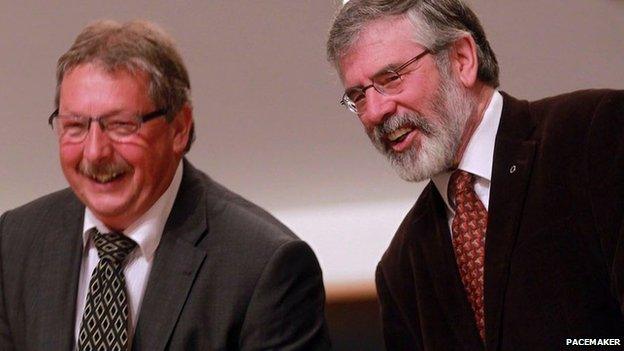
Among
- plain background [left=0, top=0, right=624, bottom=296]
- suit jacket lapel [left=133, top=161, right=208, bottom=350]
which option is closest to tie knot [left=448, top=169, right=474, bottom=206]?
suit jacket lapel [left=133, top=161, right=208, bottom=350]

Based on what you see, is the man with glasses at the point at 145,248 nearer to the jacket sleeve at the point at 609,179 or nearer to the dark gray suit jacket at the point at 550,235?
the dark gray suit jacket at the point at 550,235

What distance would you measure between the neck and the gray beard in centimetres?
2

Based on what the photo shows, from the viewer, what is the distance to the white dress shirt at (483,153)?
2244 mm

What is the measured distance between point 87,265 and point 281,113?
1011 mm

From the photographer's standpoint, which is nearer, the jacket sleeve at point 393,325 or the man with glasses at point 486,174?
the man with glasses at point 486,174

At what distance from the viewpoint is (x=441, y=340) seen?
230cm

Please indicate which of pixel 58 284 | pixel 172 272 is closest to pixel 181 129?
pixel 172 272

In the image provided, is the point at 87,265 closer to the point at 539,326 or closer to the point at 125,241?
the point at 125,241

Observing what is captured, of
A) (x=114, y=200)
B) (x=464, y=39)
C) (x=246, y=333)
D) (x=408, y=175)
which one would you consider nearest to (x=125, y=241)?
(x=114, y=200)

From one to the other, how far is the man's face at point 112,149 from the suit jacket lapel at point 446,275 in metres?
0.56

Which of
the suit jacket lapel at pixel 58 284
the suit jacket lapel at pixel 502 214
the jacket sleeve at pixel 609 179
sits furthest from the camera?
the suit jacket lapel at pixel 58 284

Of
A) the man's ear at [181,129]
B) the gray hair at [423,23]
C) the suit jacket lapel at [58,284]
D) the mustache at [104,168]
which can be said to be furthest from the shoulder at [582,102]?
the suit jacket lapel at [58,284]

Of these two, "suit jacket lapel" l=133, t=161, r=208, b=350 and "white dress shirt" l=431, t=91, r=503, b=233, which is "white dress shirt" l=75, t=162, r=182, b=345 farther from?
"white dress shirt" l=431, t=91, r=503, b=233

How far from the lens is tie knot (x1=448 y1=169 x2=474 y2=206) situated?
2.25m
